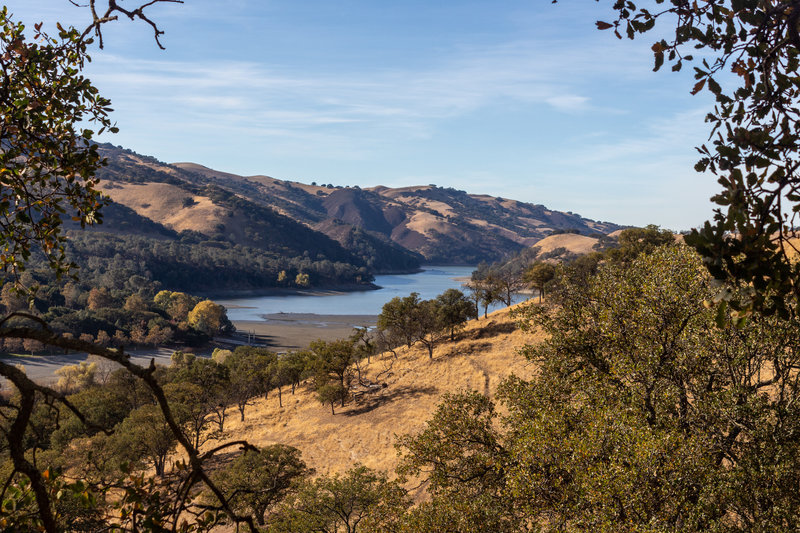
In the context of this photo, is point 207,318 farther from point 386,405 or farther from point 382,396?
point 386,405

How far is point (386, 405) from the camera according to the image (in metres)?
46.1

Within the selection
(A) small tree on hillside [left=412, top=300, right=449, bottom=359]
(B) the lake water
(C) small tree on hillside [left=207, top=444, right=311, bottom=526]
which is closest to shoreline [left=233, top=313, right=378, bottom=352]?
(B) the lake water

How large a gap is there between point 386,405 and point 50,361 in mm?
68942

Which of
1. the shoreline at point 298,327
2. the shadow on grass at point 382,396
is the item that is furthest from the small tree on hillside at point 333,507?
the shoreline at point 298,327

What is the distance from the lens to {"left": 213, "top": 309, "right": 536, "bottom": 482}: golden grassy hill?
125ft

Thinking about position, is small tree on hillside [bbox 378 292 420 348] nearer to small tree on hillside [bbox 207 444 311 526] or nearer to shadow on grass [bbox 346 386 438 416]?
shadow on grass [bbox 346 386 438 416]

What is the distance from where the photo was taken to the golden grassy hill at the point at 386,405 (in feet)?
125

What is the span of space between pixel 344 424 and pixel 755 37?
43.2 metres

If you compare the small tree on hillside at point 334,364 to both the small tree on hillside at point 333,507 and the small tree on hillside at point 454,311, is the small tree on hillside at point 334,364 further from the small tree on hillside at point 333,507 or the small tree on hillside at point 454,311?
the small tree on hillside at point 333,507

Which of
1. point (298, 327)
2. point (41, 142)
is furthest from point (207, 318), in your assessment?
point (41, 142)

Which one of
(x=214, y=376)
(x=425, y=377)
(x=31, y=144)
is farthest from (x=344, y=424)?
(x=31, y=144)

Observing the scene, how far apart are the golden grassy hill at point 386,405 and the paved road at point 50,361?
3453cm

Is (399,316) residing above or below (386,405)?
above

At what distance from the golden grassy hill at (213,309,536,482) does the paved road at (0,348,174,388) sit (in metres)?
34.5
